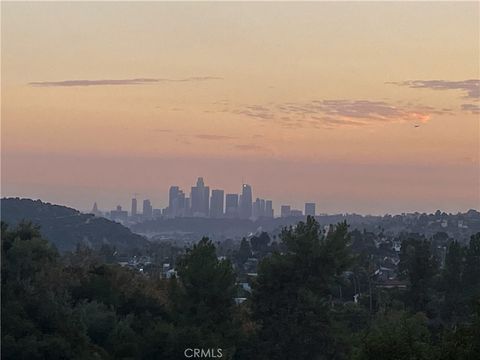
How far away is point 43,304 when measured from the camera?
17.9 meters

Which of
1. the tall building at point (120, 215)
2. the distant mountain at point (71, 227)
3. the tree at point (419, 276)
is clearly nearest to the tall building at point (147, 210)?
the tall building at point (120, 215)

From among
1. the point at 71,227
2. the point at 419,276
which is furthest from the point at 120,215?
the point at 419,276

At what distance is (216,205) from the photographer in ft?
357

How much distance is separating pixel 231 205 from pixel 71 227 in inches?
1776

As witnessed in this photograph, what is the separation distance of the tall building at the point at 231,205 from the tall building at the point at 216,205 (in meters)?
0.99

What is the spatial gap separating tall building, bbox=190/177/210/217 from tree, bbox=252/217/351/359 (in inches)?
3380

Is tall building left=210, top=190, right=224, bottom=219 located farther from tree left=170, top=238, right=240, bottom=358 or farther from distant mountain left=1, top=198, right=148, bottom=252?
tree left=170, top=238, right=240, bottom=358

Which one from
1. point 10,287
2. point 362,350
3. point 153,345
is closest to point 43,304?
point 10,287

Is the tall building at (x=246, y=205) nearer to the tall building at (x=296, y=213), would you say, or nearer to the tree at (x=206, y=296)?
the tall building at (x=296, y=213)

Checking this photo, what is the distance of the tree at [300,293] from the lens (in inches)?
793

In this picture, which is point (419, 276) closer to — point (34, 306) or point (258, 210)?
point (34, 306)

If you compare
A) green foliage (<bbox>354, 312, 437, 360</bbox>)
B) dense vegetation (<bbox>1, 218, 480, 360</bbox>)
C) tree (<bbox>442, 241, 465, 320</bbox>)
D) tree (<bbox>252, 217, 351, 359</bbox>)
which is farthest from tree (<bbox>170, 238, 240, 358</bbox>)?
green foliage (<bbox>354, 312, 437, 360</bbox>)

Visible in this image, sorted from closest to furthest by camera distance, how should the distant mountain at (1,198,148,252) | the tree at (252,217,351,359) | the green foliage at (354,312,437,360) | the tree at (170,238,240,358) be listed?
the green foliage at (354,312,437,360) → the tree at (170,238,240,358) → the tree at (252,217,351,359) → the distant mountain at (1,198,148,252)

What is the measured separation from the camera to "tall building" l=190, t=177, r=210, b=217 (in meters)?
108
